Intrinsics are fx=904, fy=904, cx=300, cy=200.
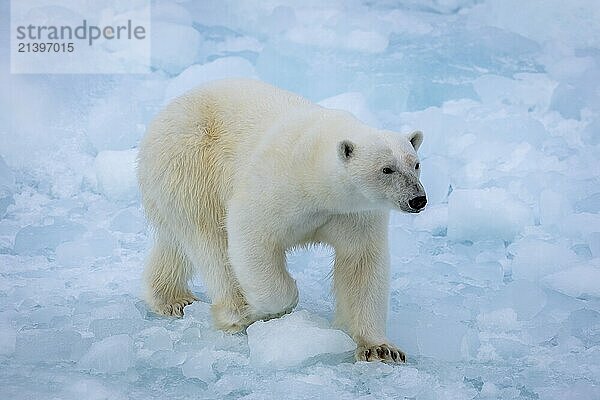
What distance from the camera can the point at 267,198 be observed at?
346cm

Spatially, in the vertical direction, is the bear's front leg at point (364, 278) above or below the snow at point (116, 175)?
below

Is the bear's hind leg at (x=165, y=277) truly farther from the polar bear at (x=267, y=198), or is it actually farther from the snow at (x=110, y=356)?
the snow at (x=110, y=356)

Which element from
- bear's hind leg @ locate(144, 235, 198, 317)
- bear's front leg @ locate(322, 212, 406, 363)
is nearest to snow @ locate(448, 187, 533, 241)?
bear's front leg @ locate(322, 212, 406, 363)

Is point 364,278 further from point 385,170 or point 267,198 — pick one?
point 385,170

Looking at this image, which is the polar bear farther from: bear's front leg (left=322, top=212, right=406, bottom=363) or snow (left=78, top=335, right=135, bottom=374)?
snow (left=78, top=335, right=135, bottom=374)

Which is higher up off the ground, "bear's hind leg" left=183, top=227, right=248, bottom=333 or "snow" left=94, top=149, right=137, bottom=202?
"snow" left=94, top=149, right=137, bottom=202

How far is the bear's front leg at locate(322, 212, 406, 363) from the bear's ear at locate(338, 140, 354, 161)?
0.41m

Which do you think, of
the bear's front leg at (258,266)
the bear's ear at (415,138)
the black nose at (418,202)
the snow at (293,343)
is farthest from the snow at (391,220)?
the bear's ear at (415,138)

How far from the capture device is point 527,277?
4.59 m

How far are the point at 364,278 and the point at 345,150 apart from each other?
0.70 m

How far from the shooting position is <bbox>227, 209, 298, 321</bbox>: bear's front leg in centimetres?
353

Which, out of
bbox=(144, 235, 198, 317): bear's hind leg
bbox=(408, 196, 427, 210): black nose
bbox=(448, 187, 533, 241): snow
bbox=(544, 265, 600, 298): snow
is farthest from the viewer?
bbox=(448, 187, 533, 241): snow

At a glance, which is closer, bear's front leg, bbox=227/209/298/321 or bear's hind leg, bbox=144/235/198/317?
bear's front leg, bbox=227/209/298/321

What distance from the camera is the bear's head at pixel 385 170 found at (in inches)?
120
